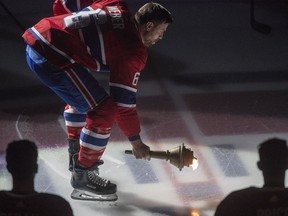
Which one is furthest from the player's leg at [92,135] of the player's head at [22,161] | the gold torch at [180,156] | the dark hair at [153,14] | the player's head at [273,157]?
the player's head at [273,157]

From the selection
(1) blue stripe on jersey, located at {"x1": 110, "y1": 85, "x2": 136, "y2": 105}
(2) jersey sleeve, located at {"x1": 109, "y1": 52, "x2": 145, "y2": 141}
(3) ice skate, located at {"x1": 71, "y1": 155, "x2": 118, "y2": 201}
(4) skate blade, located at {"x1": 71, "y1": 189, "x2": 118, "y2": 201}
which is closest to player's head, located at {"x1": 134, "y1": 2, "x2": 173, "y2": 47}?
(2) jersey sleeve, located at {"x1": 109, "y1": 52, "x2": 145, "y2": 141}

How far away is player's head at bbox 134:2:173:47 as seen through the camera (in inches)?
151

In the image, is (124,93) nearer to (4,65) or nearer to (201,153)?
(201,153)

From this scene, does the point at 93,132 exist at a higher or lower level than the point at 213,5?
higher

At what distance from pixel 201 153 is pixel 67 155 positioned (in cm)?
93

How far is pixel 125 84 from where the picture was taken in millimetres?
3805

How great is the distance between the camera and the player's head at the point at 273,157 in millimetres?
2746

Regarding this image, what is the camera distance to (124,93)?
12.5ft

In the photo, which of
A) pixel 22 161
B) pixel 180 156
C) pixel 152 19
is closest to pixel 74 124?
pixel 180 156

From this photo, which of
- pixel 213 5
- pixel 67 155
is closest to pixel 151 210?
pixel 67 155

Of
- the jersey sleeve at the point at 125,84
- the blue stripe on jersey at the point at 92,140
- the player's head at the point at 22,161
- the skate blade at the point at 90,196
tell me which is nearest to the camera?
the player's head at the point at 22,161

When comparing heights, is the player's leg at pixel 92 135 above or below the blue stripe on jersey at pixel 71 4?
below

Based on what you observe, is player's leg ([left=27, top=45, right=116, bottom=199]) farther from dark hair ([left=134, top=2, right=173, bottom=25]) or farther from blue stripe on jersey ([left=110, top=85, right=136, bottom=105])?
dark hair ([left=134, top=2, right=173, bottom=25])

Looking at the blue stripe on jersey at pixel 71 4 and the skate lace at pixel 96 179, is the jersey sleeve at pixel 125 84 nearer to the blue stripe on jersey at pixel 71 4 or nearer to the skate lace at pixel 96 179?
the skate lace at pixel 96 179
